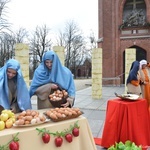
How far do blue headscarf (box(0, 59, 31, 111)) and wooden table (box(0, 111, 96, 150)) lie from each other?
547 mm

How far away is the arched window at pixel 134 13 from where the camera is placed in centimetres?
1830

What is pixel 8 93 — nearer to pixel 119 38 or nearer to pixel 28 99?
pixel 28 99

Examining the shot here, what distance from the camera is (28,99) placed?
9.44ft

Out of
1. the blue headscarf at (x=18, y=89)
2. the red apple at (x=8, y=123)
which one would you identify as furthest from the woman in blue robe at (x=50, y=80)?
the red apple at (x=8, y=123)

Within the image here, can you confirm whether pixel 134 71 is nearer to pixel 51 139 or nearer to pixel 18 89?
pixel 18 89

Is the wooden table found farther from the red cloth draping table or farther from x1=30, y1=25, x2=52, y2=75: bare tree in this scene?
x1=30, y1=25, x2=52, y2=75: bare tree

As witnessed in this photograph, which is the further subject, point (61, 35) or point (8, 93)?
point (61, 35)

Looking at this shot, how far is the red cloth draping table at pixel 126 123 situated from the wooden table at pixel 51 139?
1.23m

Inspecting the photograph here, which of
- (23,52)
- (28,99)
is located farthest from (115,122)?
(23,52)

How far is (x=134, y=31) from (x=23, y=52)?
13.6 metres

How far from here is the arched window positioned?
60.0 ft

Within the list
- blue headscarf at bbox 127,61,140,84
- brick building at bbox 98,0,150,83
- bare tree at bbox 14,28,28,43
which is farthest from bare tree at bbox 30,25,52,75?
blue headscarf at bbox 127,61,140,84

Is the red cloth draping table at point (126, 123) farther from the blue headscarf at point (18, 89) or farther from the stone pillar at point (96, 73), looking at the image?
the stone pillar at point (96, 73)

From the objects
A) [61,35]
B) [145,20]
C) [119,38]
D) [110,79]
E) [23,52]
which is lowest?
[110,79]
